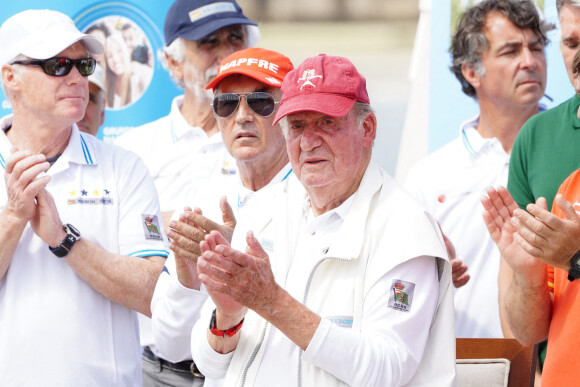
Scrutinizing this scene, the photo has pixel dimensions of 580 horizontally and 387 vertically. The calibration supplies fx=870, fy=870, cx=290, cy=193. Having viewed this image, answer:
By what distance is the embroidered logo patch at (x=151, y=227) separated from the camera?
3.20 meters

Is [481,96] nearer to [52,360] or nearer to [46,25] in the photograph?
[46,25]

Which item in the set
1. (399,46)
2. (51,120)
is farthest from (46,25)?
(399,46)

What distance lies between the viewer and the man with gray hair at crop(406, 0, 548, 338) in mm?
3756

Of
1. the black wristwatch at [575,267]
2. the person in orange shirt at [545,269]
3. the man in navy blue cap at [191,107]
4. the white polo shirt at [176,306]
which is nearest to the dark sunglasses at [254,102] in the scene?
the white polo shirt at [176,306]

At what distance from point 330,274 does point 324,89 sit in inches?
21.5

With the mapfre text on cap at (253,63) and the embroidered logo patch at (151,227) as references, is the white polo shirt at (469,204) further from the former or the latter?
the embroidered logo patch at (151,227)

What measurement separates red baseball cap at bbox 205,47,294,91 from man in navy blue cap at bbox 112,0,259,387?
85 centimetres

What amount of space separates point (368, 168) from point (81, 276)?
3.61ft

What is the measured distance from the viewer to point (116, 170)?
329cm

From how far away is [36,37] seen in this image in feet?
10.5

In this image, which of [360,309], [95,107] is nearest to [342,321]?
[360,309]

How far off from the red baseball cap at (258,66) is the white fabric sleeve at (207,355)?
95cm

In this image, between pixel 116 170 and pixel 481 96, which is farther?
pixel 481 96

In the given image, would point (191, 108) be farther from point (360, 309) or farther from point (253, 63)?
point (360, 309)
